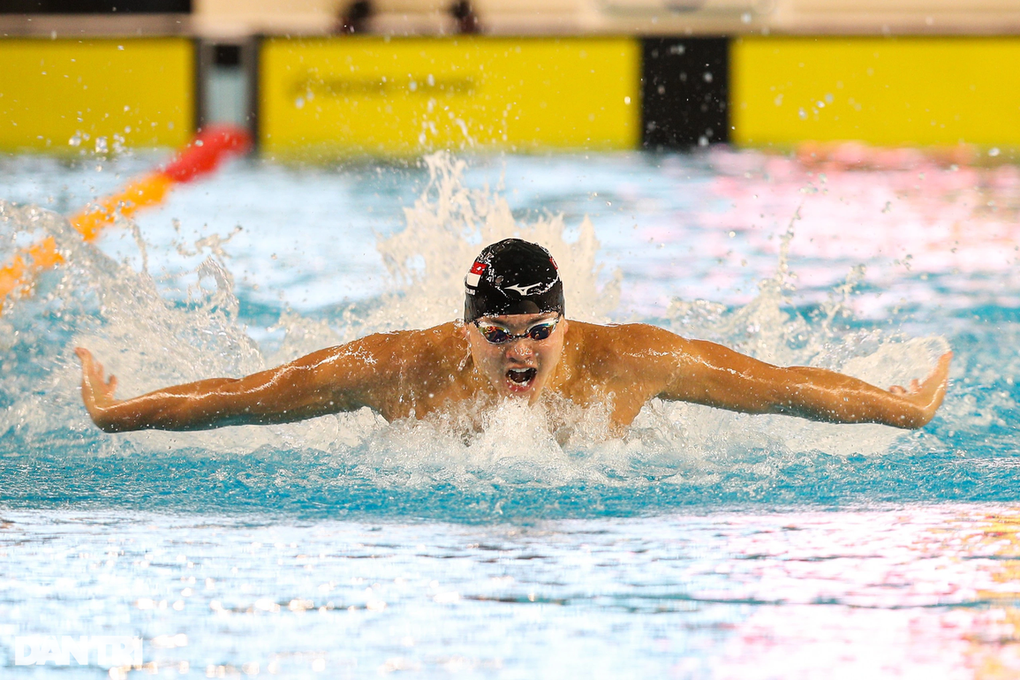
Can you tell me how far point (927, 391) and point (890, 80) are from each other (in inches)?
295

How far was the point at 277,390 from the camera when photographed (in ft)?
10.5

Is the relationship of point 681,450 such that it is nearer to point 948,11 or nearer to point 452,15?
point 452,15

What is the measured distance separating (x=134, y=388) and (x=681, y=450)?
1.59 metres

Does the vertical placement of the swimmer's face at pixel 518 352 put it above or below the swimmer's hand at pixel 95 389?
above

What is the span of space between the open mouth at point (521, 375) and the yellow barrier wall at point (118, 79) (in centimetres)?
794

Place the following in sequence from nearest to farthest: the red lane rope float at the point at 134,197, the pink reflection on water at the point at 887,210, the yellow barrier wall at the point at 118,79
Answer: the red lane rope float at the point at 134,197, the pink reflection on water at the point at 887,210, the yellow barrier wall at the point at 118,79

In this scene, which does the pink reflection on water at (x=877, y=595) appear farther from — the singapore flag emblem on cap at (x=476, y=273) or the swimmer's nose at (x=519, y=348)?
the singapore flag emblem on cap at (x=476, y=273)

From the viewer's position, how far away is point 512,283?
309cm

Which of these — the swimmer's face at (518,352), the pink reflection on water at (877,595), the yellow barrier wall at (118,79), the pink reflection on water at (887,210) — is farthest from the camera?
the yellow barrier wall at (118,79)

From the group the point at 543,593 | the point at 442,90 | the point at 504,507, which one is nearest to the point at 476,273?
the point at 504,507

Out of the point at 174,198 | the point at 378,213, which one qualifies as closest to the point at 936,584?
the point at 378,213

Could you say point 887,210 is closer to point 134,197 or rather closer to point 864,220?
point 864,220

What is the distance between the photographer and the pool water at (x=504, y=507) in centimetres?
219

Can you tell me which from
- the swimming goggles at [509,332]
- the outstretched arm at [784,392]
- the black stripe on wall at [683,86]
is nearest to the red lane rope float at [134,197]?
the swimming goggles at [509,332]
